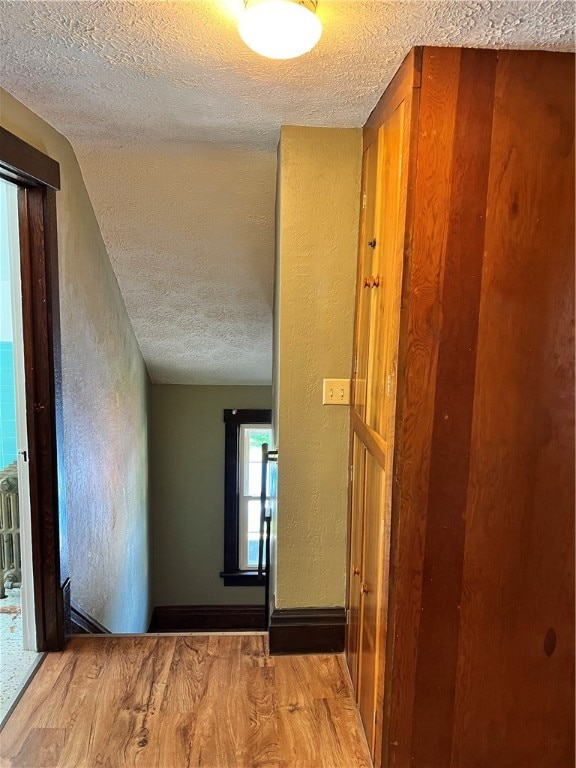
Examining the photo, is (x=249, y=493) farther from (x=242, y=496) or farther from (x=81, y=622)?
(x=81, y=622)

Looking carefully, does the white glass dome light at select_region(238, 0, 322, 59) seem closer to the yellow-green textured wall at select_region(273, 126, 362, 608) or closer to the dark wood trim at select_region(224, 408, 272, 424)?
the yellow-green textured wall at select_region(273, 126, 362, 608)

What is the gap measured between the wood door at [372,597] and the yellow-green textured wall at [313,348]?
354 mm

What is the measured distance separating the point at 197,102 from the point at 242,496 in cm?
339

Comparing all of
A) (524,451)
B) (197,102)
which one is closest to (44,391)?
(197,102)

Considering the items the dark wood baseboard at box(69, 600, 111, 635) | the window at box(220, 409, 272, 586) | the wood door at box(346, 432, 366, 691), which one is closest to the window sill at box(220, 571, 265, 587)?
the window at box(220, 409, 272, 586)

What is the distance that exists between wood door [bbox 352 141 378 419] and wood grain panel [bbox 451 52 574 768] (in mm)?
506

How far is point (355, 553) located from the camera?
6.76 ft

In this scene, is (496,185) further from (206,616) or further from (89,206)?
(206,616)

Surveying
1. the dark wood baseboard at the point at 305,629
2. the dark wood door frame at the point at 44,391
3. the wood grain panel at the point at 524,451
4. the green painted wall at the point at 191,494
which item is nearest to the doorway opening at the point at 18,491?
the dark wood door frame at the point at 44,391

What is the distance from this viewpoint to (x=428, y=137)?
1.36 meters

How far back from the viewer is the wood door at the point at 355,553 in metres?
1.96

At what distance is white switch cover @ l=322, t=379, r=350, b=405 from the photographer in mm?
2158

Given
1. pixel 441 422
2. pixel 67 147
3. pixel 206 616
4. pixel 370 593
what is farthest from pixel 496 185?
pixel 206 616

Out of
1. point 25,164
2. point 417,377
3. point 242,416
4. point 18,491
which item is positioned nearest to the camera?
point 417,377
